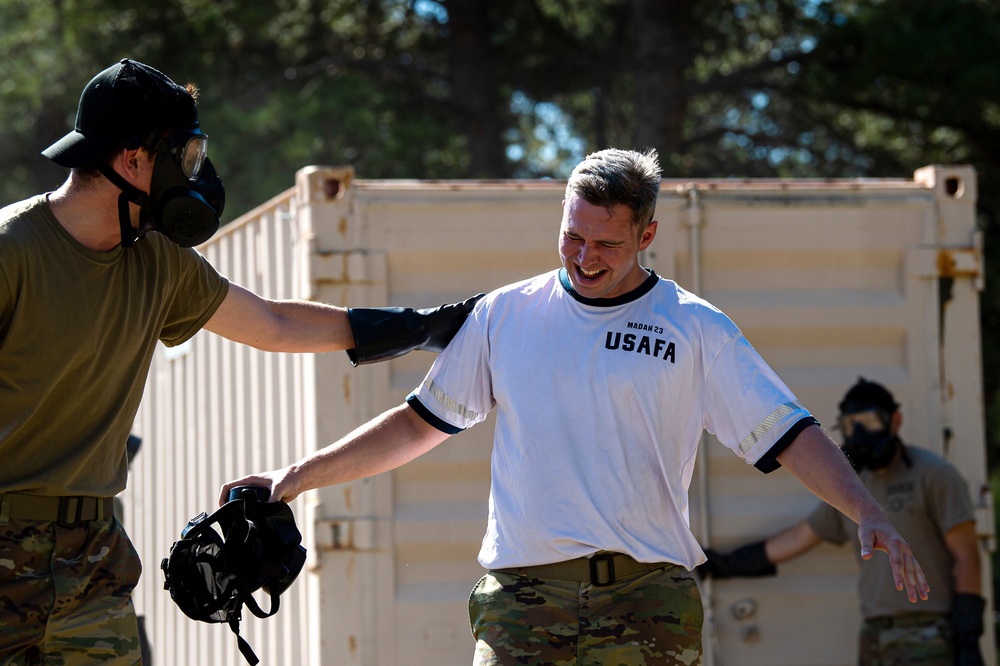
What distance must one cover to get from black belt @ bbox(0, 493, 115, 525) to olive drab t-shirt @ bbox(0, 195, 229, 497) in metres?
0.02

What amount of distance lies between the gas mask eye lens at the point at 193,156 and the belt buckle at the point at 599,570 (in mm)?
1478

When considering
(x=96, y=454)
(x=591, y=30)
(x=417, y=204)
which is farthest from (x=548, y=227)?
(x=591, y=30)

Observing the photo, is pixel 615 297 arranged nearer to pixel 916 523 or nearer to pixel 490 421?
pixel 490 421

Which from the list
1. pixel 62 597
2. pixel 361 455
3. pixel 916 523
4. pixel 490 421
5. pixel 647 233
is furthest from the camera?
pixel 916 523

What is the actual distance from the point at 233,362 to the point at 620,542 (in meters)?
2.91

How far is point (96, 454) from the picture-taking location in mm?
3355

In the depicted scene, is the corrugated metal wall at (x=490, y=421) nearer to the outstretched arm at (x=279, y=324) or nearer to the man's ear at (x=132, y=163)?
the outstretched arm at (x=279, y=324)

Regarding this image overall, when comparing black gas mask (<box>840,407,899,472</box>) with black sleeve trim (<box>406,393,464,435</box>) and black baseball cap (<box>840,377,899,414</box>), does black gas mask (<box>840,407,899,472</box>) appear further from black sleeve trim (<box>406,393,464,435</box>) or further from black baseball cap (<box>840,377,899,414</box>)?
black sleeve trim (<box>406,393,464,435</box>)

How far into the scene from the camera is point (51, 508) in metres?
3.26

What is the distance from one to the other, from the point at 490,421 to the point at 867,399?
156 cm

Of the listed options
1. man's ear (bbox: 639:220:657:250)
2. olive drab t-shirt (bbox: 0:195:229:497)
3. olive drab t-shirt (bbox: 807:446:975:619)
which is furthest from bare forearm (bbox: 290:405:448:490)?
olive drab t-shirt (bbox: 807:446:975:619)

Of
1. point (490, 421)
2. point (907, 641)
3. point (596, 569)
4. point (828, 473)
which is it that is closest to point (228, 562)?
point (596, 569)

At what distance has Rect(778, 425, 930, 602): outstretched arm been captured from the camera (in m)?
3.16

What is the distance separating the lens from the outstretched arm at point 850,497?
10.4 ft
